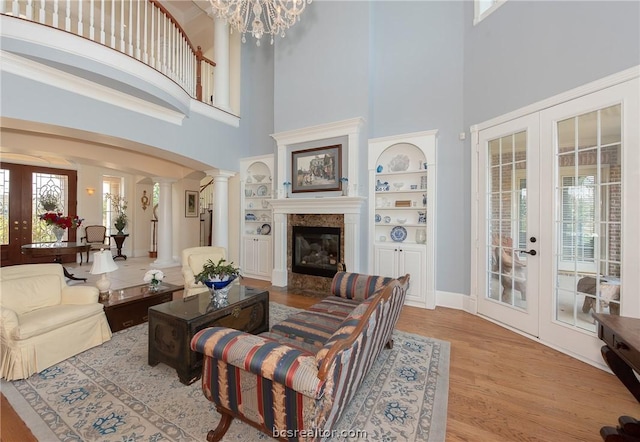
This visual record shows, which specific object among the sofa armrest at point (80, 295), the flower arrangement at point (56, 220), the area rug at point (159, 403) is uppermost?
the flower arrangement at point (56, 220)

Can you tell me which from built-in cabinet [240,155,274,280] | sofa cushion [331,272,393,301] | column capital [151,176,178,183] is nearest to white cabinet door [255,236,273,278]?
built-in cabinet [240,155,274,280]

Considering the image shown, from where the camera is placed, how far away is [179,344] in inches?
86.4

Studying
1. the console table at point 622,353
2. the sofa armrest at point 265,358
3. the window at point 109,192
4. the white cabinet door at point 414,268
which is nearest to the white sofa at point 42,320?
the sofa armrest at point 265,358

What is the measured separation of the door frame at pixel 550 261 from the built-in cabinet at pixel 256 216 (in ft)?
12.3

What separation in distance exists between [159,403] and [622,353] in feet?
9.43

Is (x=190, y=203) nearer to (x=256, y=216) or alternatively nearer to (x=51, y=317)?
(x=256, y=216)

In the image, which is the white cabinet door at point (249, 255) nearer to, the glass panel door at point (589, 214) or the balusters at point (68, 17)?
the balusters at point (68, 17)

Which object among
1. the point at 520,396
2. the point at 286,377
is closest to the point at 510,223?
the point at 520,396

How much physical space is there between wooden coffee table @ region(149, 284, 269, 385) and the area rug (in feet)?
0.44

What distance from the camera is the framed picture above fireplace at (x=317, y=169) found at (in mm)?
4664

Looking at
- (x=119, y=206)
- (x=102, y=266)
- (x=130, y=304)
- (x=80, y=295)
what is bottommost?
(x=130, y=304)

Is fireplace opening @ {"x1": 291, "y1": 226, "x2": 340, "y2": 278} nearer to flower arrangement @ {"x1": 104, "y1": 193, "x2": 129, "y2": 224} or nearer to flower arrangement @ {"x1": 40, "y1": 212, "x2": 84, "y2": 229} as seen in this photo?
flower arrangement @ {"x1": 40, "y1": 212, "x2": 84, "y2": 229}

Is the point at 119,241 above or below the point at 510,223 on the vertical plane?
below

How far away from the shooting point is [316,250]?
16.4ft
